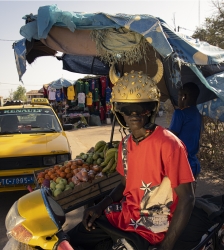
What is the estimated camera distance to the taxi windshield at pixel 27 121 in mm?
6312

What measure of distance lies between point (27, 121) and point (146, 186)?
5.11 m

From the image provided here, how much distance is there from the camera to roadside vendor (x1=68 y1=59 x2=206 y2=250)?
1835 millimetres

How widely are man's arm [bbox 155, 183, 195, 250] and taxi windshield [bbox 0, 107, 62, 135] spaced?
191 inches

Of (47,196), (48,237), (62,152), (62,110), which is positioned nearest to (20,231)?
(48,237)

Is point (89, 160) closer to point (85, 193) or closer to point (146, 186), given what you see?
point (85, 193)

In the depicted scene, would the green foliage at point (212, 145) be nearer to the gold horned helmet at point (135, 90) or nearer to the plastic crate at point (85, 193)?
the plastic crate at point (85, 193)

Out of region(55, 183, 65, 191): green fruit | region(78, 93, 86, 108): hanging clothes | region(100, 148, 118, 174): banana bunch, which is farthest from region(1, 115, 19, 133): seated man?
region(78, 93, 86, 108): hanging clothes

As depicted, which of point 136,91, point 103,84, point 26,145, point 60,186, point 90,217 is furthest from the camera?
point 103,84

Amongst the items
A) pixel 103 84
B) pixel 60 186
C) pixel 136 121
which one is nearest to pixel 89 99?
pixel 103 84

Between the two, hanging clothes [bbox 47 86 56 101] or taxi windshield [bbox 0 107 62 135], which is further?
hanging clothes [bbox 47 86 56 101]

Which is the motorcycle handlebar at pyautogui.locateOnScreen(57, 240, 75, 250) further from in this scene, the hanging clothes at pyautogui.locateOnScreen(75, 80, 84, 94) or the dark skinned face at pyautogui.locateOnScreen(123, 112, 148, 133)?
the hanging clothes at pyautogui.locateOnScreen(75, 80, 84, 94)

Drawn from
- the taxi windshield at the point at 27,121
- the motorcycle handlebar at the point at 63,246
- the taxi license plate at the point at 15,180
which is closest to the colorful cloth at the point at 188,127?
the motorcycle handlebar at the point at 63,246

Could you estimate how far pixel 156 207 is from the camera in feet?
6.57

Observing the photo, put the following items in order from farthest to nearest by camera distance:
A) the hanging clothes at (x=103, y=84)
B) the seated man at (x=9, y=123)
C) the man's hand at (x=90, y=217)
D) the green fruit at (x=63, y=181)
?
the hanging clothes at (x=103, y=84) → the seated man at (x=9, y=123) → the green fruit at (x=63, y=181) → the man's hand at (x=90, y=217)
